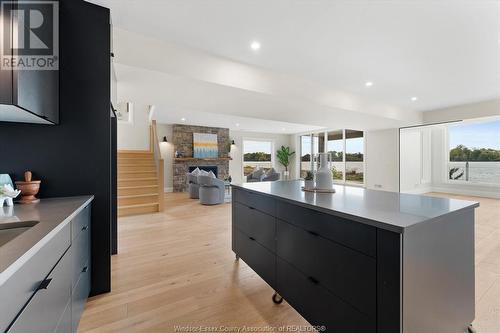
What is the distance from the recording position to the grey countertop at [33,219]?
27.2 inches

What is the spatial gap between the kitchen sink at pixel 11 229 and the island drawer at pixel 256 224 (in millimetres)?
1448

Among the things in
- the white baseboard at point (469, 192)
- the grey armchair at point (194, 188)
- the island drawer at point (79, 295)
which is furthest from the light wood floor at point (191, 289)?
the white baseboard at point (469, 192)

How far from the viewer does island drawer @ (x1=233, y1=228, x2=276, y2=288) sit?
1838 millimetres

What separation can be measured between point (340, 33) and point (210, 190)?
14.5ft

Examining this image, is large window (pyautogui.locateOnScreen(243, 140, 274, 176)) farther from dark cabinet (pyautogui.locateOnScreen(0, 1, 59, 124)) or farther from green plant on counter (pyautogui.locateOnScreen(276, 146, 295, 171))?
dark cabinet (pyautogui.locateOnScreen(0, 1, 59, 124))

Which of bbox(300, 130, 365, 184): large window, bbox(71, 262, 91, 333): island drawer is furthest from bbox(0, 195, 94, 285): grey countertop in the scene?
bbox(300, 130, 365, 184): large window

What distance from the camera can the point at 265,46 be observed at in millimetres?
2857

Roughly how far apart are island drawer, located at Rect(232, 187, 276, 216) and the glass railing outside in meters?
8.91

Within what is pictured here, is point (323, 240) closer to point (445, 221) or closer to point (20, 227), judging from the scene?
point (445, 221)

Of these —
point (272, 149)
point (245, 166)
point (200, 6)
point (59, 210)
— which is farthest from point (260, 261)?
point (272, 149)

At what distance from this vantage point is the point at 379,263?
1.01 m

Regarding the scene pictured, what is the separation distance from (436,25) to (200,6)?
97.6 inches

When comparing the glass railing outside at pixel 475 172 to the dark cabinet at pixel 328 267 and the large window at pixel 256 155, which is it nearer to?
the large window at pixel 256 155

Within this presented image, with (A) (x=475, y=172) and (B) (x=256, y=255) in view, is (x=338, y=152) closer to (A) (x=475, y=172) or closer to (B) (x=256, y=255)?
(A) (x=475, y=172)
